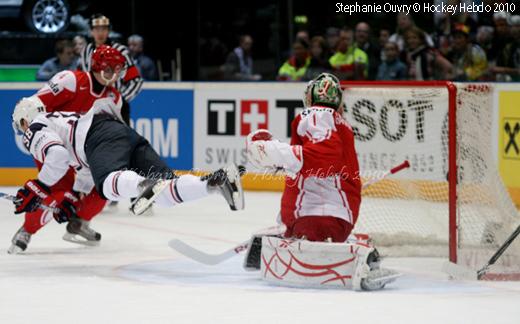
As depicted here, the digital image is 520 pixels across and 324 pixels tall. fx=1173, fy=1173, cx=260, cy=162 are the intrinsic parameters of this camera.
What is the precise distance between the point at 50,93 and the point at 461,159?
2209 mm

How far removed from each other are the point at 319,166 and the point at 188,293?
74 cm

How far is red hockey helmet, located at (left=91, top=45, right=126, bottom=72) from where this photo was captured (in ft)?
19.4

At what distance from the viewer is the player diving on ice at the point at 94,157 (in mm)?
5109

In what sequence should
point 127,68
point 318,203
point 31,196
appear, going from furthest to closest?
point 127,68
point 31,196
point 318,203

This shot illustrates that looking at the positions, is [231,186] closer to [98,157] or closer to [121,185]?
[121,185]

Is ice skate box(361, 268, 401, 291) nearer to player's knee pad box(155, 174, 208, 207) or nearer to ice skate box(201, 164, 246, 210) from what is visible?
ice skate box(201, 164, 246, 210)

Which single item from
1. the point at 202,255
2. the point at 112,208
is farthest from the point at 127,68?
the point at 202,255

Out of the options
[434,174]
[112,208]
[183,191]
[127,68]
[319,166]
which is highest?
[127,68]

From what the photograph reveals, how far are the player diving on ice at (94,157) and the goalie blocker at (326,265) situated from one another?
504 mm

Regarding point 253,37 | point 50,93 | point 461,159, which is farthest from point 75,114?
point 253,37

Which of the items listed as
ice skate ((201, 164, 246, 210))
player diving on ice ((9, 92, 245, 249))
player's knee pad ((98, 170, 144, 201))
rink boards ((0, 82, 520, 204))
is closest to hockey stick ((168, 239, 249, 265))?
player diving on ice ((9, 92, 245, 249))

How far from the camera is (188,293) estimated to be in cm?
470

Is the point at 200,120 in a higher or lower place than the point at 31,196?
higher

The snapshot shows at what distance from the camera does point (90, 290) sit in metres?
4.78
